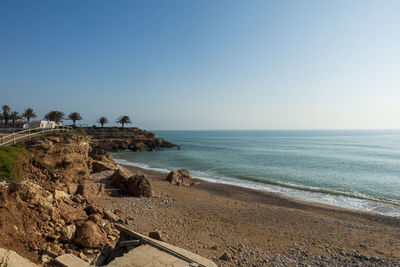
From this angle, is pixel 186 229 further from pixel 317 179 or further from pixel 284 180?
pixel 317 179

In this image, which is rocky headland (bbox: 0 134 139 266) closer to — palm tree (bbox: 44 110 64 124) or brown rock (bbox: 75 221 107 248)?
brown rock (bbox: 75 221 107 248)

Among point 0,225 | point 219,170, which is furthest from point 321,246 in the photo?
point 219,170

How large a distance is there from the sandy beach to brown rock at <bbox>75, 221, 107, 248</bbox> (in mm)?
2536

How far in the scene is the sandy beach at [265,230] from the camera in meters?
8.73

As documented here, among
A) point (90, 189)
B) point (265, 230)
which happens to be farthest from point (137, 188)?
point (265, 230)

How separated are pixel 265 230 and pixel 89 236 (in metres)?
8.97

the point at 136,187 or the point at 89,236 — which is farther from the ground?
the point at 89,236

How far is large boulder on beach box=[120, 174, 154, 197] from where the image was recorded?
1573cm

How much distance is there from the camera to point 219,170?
33312 millimetres

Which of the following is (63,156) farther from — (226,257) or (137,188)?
(226,257)

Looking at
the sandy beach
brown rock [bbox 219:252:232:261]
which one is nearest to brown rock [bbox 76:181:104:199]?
the sandy beach

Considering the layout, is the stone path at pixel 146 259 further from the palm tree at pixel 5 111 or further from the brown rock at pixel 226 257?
the palm tree at pixel 5 111

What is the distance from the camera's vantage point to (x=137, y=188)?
51.7 ft

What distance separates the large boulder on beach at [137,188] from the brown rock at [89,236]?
8.56 metres
